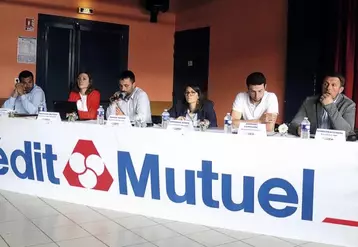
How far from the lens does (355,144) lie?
7.86 ft

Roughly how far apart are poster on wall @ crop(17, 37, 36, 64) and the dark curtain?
11.6 feet

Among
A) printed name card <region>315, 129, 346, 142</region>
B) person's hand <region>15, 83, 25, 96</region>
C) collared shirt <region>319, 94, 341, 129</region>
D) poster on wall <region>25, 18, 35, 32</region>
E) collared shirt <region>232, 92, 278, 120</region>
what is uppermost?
poster on wall <region>25, 18, 35, 32</region>

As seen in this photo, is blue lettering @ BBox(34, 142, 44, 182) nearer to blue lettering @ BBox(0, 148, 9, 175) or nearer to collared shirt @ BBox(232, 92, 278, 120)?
blue lettering @ BBox(0, 148, 9, 175)

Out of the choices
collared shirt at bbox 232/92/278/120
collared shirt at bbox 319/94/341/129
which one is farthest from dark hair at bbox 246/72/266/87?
collared shirt at bbox 319/94/341/129

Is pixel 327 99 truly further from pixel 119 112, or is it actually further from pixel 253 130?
pixel 119 112

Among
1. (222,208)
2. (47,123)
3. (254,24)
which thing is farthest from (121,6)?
(222,208)

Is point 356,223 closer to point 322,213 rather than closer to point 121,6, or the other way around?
point 322,213

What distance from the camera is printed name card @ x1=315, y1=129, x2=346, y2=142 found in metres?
2.46

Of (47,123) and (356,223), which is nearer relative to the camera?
(356,223)

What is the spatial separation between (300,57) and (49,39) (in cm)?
307

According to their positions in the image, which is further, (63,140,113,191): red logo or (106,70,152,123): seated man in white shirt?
(106,70,152,123): seated man in white shirt

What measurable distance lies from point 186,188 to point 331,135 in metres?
0.95

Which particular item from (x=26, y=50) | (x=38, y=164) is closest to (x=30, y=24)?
(x=26, y=50)

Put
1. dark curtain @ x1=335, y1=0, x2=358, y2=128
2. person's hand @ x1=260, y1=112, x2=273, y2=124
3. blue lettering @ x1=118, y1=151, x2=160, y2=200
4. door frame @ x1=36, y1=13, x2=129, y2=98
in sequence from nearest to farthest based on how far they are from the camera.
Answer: blue lettering @ x1=118, y1=151, x2=160, y2=200
person's hand @ x1=260, y1=112, x2=273, y2=124
dark curtain @ x1=335, y1=0, x2=358, y2=128
door frame @ x1=36, y1=13, x2=129, y2=98
